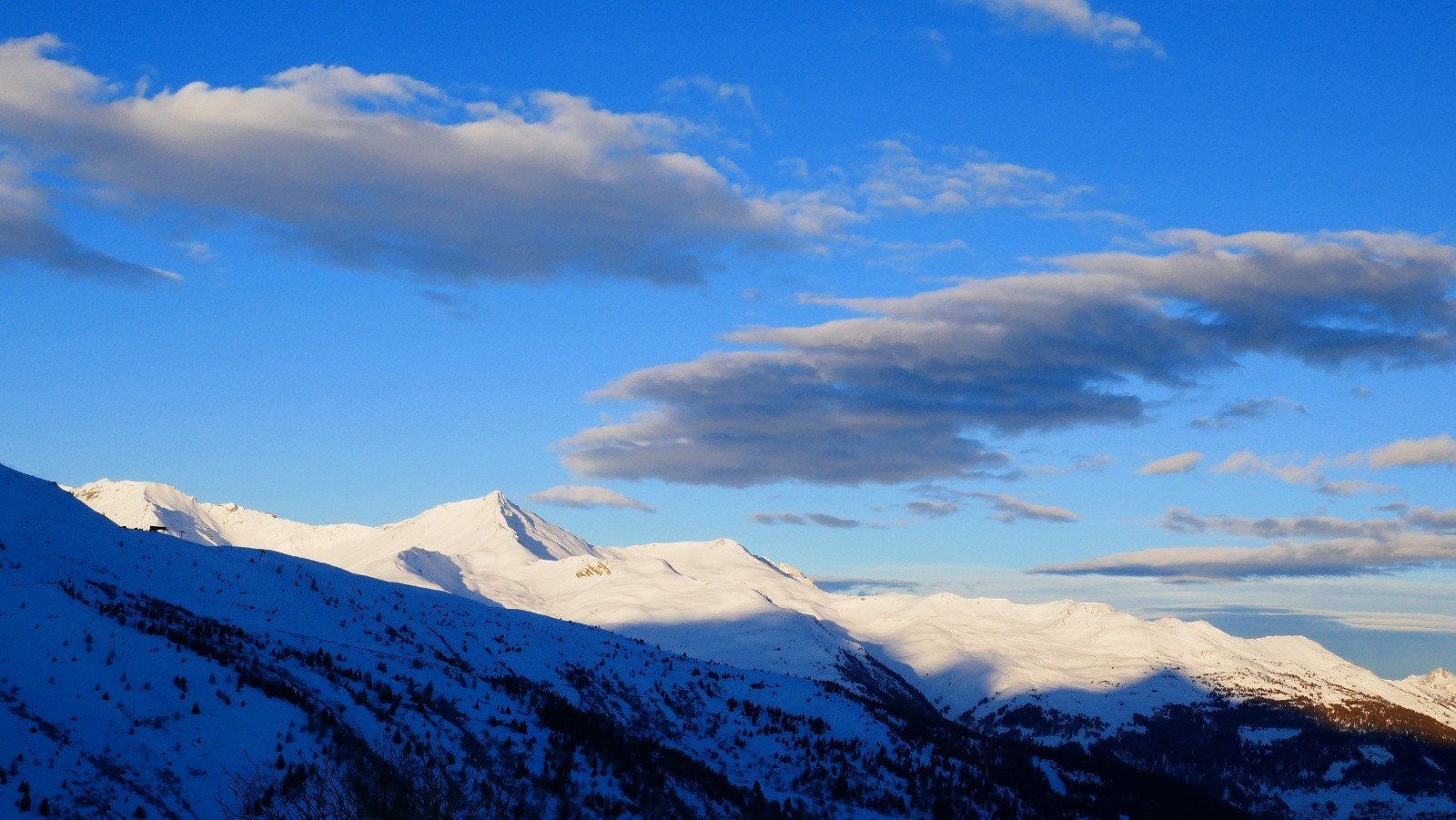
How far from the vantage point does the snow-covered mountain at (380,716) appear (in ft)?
109

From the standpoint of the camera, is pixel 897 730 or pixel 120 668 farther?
pixel 897 730

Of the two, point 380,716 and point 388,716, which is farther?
point 388,716

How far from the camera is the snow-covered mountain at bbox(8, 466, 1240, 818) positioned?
3328 centimetres

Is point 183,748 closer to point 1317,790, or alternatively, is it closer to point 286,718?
point 286,718

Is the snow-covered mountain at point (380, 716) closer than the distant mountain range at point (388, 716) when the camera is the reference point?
Yes

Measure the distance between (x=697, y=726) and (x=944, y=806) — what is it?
1485 centimetres

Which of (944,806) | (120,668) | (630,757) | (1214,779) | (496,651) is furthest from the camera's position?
(1214,779)

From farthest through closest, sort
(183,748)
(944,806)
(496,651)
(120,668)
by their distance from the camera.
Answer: (496,651)
(944,806)
(120,668)
(183,748)

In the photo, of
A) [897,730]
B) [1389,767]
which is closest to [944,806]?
[897,730]

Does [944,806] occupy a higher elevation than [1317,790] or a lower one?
higher

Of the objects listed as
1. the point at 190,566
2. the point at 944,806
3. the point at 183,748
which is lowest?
the point at 944,806

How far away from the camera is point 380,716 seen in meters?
45.5

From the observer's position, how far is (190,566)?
226 ft

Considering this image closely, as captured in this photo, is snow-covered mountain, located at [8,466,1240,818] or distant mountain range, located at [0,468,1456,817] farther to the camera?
distant mountain range, located at [0,468,1456,817]
